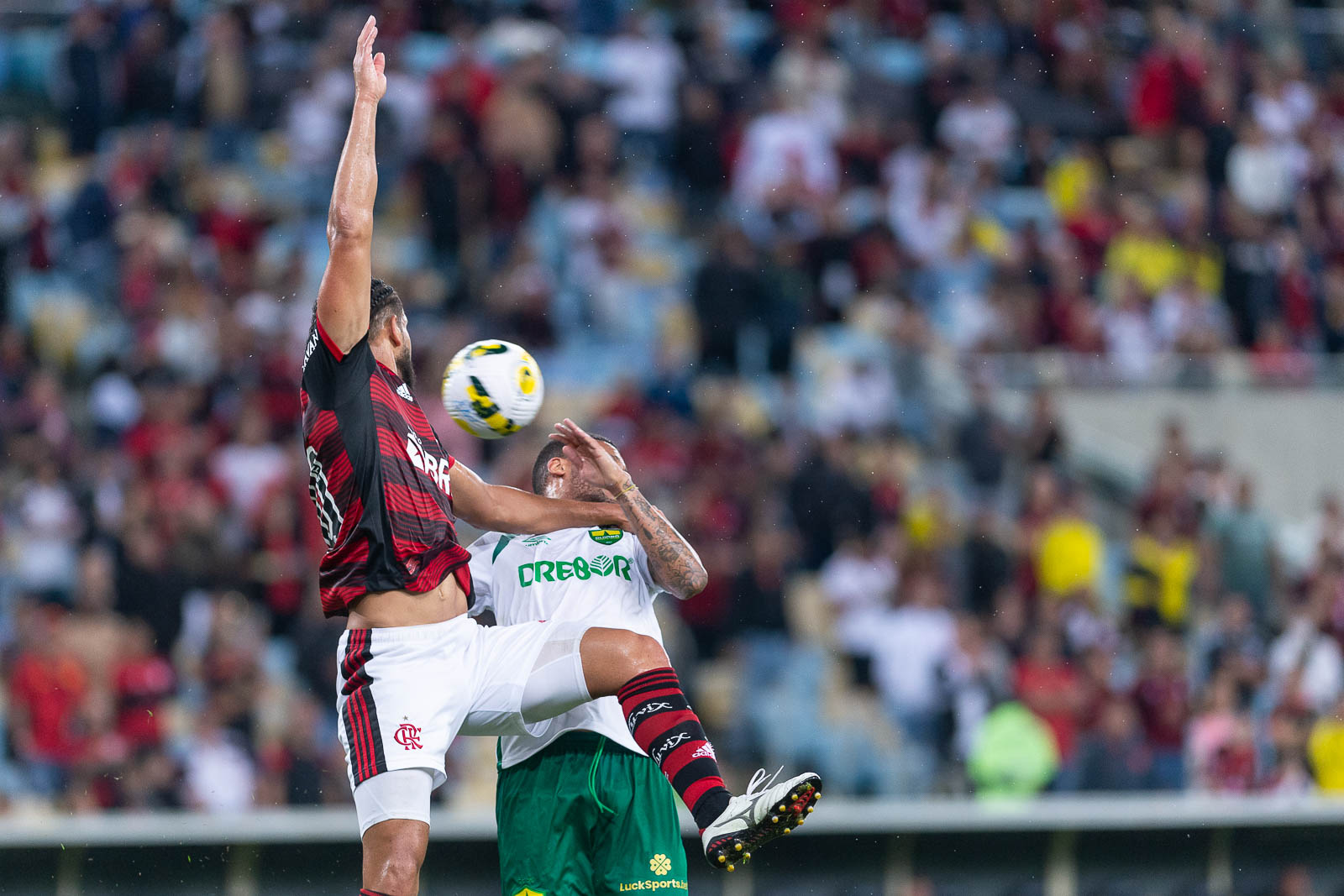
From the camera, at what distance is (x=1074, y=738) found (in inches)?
539

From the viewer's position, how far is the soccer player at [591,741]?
24.2 ft

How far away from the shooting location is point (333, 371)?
6.90m

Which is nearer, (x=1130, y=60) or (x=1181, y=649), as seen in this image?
(x=1181, y=649)

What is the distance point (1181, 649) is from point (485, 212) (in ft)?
23.5

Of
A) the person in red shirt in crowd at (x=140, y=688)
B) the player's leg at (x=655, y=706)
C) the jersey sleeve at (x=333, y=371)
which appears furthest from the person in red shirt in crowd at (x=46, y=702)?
the player's leg at (x=655, y=706)

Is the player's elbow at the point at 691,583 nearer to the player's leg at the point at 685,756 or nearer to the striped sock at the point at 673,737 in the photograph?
the player's leg at the point at 685,756

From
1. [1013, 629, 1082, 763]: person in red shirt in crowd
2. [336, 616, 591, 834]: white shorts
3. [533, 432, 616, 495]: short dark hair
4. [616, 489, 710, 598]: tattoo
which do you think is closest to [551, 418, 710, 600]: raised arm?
[616, 489, 710, 598]: tattoo

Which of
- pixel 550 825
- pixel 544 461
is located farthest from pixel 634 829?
pixel 544 461

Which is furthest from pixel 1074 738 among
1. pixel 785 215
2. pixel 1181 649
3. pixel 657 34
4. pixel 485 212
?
pixel 657 34

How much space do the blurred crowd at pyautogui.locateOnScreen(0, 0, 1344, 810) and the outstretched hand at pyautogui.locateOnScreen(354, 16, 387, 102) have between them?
667cm

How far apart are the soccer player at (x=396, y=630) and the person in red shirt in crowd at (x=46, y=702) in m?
6.34

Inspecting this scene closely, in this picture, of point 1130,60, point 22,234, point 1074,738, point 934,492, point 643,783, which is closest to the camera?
point 643,783

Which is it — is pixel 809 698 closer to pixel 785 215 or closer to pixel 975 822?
pixel 975 822

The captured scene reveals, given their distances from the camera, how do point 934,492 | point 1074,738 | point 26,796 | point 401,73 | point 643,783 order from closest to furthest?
point 643,783
point 26,796
point 1074,738
point 934,492
point 401,73
